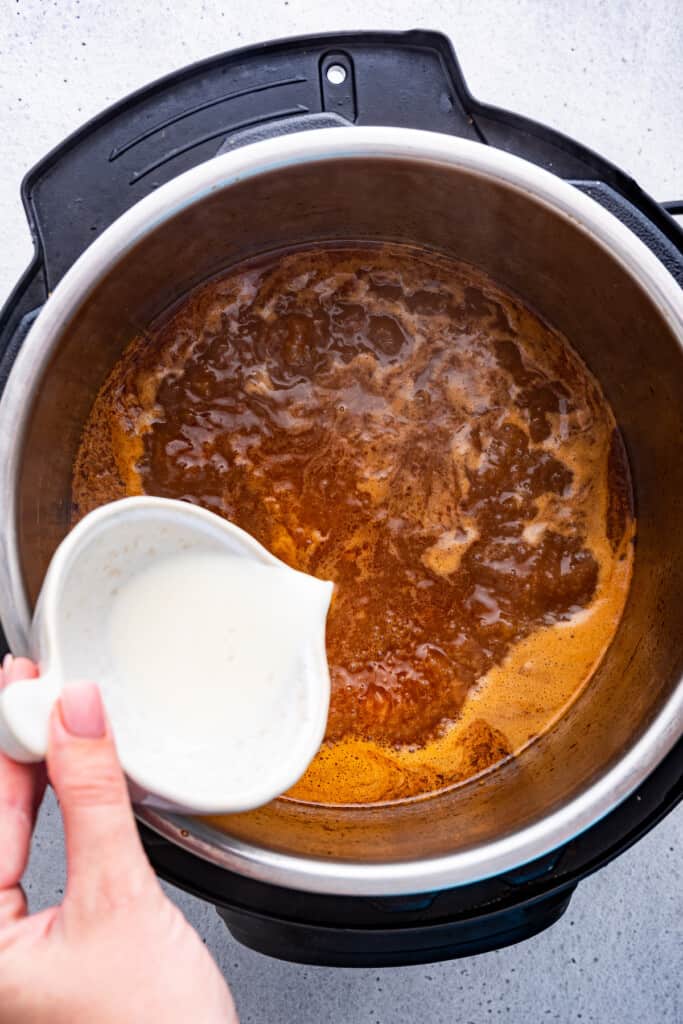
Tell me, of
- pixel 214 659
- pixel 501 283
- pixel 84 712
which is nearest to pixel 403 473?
pixel 501 283

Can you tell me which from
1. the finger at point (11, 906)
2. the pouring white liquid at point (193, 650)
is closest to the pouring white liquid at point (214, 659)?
the pouring white liquid at point (193, 650)

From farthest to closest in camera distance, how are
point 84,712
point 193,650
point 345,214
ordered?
→ point 345,214 < point 193,650 < point 84,712

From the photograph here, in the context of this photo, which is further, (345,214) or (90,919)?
(345,214)

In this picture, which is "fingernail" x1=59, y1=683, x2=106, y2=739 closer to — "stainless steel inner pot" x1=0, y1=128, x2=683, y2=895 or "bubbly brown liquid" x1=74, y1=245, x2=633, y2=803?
"stainless steel inner pot" x1=0, y1=128, x2=683, y2=895

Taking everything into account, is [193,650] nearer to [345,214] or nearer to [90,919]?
[90,919]

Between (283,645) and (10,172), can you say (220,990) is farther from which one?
(10,172)

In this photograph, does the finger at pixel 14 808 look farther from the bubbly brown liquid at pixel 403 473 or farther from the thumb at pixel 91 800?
the bubbly brown liquid at pixel 403 473

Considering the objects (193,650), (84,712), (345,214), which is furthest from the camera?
(345,214)
